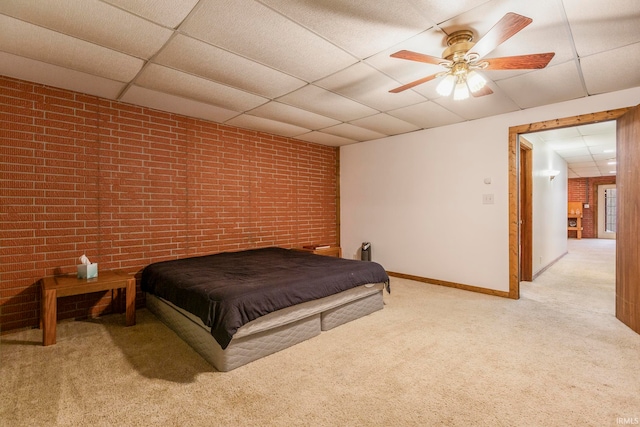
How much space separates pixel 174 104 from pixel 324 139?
2.62 metres

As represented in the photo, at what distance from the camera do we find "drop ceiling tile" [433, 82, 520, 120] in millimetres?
3512

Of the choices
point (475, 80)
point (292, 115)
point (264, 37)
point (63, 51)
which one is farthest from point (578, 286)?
point (63, 51)

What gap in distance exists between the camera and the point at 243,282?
8.81 ft

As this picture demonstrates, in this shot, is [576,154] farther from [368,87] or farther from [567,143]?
[368,87]

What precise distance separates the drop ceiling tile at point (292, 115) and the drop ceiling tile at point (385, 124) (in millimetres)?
426

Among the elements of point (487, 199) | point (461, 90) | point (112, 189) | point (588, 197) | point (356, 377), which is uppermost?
point (461, 90)

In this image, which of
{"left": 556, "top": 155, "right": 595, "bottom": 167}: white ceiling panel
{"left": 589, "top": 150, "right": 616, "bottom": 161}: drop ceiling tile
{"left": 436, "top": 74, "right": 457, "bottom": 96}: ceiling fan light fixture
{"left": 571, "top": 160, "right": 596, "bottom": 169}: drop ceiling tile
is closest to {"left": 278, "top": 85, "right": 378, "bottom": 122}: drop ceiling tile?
{"left": 436, "top": 74, "right": 457, "bottom": 96}: ceiling fan light fixture

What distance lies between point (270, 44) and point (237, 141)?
8.12 feet

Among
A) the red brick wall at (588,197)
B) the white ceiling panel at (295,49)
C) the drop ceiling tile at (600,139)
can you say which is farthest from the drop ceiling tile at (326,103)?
the red brick wall at (588,197)

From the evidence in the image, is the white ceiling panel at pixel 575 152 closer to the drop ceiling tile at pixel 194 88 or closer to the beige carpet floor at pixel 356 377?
the beige carpet floor at pixel 356 377

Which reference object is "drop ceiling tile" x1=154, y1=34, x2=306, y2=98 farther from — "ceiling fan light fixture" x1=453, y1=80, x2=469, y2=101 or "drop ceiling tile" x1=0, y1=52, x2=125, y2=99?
"ceiling fan light fixture" x1=453, y1=80, x2=469, y2=101

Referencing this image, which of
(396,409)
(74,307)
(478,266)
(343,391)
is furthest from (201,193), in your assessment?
(478,266)

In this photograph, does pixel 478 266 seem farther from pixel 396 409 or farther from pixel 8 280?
pixel 8 280

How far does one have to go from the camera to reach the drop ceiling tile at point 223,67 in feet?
7.83
